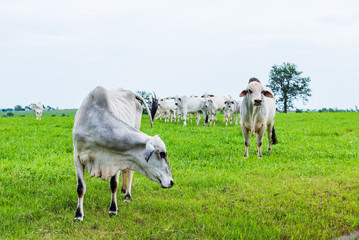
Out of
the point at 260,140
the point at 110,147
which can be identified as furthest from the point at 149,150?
the point at 260,140

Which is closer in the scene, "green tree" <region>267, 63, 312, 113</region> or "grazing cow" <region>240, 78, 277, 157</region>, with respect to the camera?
"grazing cow" <region>240, 78, 277, 157</region>

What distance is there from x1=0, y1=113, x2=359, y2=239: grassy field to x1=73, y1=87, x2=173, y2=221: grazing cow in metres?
0.52

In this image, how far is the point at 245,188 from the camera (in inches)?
252

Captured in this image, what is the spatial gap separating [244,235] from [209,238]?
18.4 inches

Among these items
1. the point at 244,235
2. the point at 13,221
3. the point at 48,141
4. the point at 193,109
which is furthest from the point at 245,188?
the point at 193,109

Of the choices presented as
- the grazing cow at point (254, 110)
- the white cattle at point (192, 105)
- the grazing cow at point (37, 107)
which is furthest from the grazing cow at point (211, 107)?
the grazing cow at point (37, 107)

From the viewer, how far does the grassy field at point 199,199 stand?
448 cm

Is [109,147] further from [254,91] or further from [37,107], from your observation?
[37,107]

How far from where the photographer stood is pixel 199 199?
582 cm

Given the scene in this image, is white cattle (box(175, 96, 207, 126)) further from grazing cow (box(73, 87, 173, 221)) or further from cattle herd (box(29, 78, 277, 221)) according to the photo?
grazing cow (box(73, 87, 173, 221))

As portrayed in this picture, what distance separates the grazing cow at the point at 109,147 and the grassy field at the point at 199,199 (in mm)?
519

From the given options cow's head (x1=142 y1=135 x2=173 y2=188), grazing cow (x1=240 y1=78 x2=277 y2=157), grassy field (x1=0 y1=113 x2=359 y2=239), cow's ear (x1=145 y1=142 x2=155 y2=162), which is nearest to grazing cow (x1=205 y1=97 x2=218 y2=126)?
grazing cow (x1=240 y1=78 x2=277 y2=157)

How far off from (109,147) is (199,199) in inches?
85.9

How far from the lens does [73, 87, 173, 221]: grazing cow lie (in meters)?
4.18
